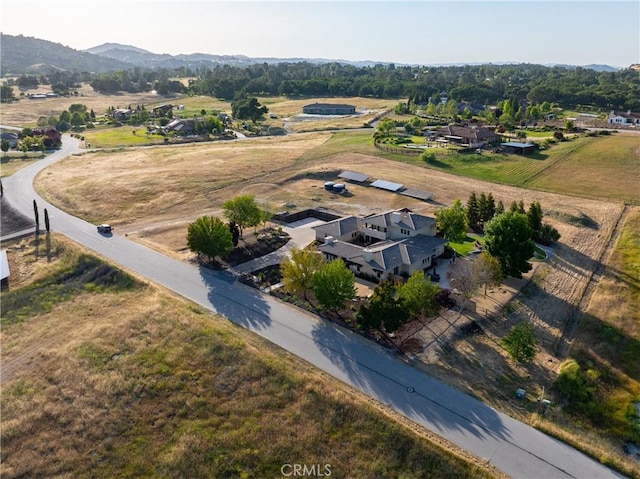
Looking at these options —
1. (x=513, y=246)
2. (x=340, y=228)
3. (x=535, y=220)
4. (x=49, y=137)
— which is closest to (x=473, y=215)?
(x=535, y=220)

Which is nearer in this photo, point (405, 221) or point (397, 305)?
→ point (397, 305)

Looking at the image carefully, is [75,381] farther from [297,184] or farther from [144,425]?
[297,184]

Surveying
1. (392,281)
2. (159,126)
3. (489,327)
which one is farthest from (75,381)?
(159,126)

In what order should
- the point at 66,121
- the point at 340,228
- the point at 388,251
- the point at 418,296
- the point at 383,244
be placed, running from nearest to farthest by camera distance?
the point at 418,296 → the point at 388,251 → the point at 383,244 → the point at 340,228 → the point at 66,121

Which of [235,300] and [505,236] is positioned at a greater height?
[505,236]

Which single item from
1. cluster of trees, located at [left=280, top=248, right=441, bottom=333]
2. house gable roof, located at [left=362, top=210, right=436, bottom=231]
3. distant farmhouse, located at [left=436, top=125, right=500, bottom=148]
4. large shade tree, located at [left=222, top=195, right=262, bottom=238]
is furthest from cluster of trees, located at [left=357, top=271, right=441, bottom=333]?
distant farmhouse, located at [left=436, top=125, right=500, bottom=148]

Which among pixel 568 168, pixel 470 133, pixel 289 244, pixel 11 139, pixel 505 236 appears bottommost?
pixel 11 139

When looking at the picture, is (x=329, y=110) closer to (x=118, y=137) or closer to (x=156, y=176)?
(x=118, y=137)

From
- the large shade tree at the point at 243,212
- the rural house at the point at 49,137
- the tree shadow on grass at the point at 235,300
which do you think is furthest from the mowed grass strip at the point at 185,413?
the rural house at the point at 49,137
